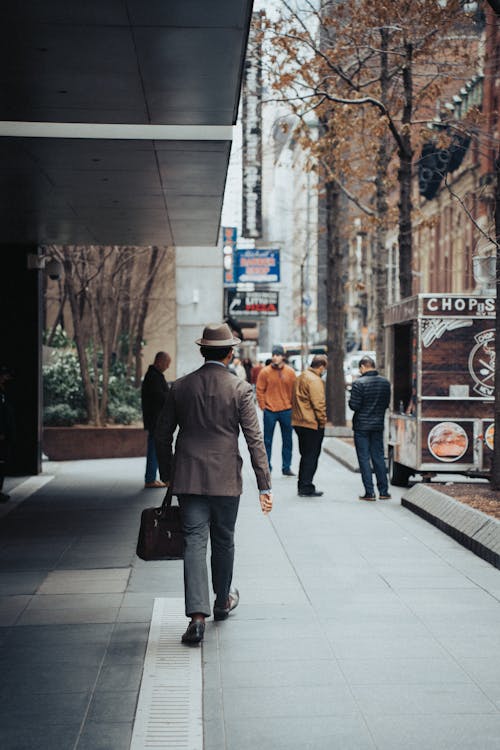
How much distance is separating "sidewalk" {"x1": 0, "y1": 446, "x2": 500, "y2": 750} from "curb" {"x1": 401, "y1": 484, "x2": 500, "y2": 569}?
6.4 inches

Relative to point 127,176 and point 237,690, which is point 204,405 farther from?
point 127,176

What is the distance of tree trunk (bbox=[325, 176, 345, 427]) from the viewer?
28.7 meters

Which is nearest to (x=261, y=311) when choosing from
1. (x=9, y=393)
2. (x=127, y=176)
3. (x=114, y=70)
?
(x=9, y=393)

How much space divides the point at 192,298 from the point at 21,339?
47.0 feet

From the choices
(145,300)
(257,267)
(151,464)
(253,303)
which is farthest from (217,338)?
(253,303)

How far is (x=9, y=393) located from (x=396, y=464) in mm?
6126

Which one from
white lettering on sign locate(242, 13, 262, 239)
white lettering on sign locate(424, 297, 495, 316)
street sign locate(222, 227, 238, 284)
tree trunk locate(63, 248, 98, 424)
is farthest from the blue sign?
white lettering on sign locate(424, 297, 495, 316)

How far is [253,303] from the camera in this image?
182 ft

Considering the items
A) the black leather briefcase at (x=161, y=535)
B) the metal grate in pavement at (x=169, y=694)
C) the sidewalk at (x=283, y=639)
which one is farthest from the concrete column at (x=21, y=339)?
the black leather briefcase at (x=161, y=535)

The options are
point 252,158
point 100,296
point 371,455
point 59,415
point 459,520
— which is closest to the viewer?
point 459,520

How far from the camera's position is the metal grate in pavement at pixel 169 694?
5.22 m

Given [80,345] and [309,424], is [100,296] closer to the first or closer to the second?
[80,345]

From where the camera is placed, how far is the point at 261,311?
2178 inches

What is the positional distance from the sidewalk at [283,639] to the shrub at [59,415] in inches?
371
